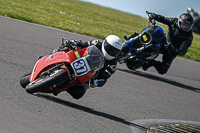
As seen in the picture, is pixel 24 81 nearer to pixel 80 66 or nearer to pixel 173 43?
pixel 80 66

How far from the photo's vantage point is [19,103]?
520 cm

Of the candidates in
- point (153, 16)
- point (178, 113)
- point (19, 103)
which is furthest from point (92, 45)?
point (153, 16)

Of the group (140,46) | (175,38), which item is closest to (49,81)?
(140,46)

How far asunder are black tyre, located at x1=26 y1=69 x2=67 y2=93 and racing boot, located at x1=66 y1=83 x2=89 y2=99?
492mm

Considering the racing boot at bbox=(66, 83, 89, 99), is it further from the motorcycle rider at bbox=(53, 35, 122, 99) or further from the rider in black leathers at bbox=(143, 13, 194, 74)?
the rider in black leathers at bbox=(143, 13, 194, 74)

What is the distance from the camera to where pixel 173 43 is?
1045 centimetres

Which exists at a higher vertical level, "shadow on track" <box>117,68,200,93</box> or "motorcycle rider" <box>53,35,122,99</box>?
"motorcycle rider" <box>53,35,122,99</box>

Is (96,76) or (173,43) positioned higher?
(173,43)

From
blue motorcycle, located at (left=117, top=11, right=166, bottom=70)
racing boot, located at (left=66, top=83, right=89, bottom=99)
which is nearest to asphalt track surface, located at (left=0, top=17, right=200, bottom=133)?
racing boot, located at (left=66, top=83, right=89, bottom=99)

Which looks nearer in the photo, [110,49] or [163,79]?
[110,49]

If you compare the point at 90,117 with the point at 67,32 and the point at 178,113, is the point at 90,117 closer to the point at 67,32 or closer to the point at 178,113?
the point at 178,113

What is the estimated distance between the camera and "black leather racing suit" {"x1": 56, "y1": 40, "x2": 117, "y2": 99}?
19.7 feet

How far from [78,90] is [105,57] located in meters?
0.76

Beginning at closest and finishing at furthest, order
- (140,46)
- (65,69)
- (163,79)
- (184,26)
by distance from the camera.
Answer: (65,69) → (140,46) → (184,26) → (163,79)
